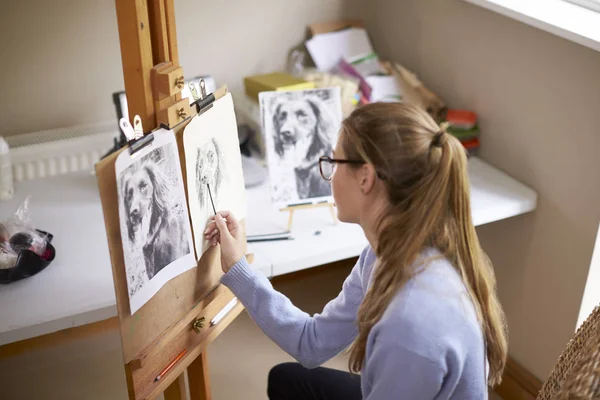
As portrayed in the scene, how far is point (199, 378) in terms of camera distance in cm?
148

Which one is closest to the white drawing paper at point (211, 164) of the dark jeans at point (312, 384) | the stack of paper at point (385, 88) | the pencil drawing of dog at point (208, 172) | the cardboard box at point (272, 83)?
the pencil drawing of dog at point (208, 172)

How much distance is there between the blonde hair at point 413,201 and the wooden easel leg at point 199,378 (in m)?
0.41

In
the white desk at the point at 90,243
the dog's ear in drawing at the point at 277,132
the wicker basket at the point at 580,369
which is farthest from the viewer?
the dog's ear in drawing at the point at 277,132

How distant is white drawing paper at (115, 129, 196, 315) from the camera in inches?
44.7

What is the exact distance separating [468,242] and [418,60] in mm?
1211

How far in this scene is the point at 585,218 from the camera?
1773 mm

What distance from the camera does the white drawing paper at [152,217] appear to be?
1.13 metres

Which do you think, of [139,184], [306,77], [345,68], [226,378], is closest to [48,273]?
[139,184]

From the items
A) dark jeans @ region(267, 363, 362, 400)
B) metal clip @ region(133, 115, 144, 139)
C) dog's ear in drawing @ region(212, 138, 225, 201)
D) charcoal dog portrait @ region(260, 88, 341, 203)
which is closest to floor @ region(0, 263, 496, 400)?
dark jeans @ region(267, 363, 362, 400)

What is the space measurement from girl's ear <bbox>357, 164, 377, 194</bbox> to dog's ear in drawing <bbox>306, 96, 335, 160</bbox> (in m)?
0.58

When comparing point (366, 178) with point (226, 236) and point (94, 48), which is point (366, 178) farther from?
point (94, 48)

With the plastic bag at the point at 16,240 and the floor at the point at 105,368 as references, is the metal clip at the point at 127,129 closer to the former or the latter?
the plastic bag at the point at 16,240

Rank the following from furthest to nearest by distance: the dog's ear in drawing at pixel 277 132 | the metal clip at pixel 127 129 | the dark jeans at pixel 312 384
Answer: the dog's ear in drawing at pixel 277 132 < the dark jeans at pixel 312 384 < the metal clip at pixel 127 129

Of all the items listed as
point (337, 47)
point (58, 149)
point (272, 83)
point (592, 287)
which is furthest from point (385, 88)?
point (58, 149)
